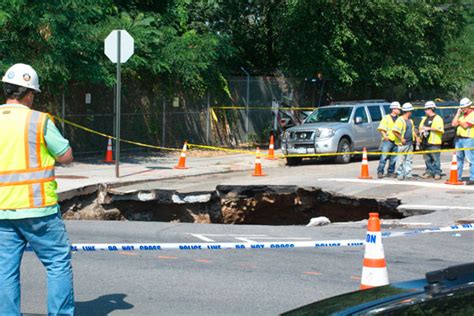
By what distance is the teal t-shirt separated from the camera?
5930 mm

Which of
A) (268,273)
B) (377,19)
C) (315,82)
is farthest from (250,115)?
(268,273)

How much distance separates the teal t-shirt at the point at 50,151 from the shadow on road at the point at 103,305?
1.72 m

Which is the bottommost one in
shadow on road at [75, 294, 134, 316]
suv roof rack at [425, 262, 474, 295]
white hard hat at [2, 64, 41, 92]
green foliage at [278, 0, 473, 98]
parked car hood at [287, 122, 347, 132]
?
shadow on road at [75, 294, 134, 316]

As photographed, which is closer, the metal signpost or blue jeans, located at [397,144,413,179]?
the metal signpost

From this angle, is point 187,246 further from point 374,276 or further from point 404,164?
point 404,164

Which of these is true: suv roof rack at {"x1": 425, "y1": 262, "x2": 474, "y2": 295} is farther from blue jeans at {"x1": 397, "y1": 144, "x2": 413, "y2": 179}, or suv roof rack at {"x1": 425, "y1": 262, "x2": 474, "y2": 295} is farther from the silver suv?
the silver suv

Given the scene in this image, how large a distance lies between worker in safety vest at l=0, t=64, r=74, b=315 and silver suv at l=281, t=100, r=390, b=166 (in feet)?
60.7

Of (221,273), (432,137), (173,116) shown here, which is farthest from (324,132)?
(221,273)

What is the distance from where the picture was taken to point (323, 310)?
409 centimetres

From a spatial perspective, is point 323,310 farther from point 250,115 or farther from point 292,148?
point 250,115

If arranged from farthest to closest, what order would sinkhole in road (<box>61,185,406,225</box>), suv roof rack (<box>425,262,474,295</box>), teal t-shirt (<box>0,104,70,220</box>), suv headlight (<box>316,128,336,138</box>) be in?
suv headlight (<box>316,128,336,138</box>) → sinkhole in road (<box>61,185,406,225</box>) → teal t-shirt (<box>0,104,70,220</box>) → suv roof rack (<box>425,262,474,295</box>)

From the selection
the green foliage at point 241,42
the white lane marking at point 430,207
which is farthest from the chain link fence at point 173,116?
the white lane marking at point 430,207

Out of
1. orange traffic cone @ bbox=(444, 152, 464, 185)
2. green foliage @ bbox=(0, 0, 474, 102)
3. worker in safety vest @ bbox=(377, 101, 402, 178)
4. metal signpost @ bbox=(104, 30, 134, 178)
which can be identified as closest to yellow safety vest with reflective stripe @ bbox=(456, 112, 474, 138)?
orange traffic cone @ bbox=(444, 152, 464, 185)

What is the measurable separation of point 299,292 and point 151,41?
16224 mm
